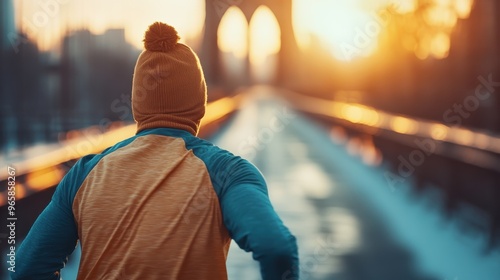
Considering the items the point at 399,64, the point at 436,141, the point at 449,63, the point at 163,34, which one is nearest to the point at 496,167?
the point at 436,141

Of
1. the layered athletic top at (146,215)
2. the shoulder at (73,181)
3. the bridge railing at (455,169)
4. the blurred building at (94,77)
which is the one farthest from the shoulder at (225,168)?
the blurred building at (94,77)

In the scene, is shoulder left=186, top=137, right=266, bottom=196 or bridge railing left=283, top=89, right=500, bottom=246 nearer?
shoulder left=186, top=137, right=266, bottom=196

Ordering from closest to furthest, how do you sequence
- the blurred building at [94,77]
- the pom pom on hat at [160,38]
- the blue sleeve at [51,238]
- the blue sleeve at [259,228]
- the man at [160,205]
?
the blue sleeve at [259,228]
the man at [160,205]
the blue sleeve at [51,238]
the pom pom on hat at [160,38]
the blurred building at [94,77]

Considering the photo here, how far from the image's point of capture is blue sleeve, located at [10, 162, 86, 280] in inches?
83.0

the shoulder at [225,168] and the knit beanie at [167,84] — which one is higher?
the knit beanie at [167,84]

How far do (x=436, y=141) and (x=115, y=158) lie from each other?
10526 mm

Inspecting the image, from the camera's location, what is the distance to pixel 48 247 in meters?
2.11

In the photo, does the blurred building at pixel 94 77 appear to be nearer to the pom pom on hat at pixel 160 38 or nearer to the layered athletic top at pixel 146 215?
the pom pom on hat at pixel 160 38

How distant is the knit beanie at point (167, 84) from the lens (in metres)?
2.19

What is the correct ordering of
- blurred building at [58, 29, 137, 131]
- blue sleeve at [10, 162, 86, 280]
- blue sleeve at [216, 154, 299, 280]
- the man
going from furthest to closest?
blurred building at [58, 29, 137, 131]
blue sleeve at [10, 162, 86, 280]
the man
blue sleeve at [216, 154, 299, 280]

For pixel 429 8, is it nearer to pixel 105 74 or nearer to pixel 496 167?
pixel 105 74

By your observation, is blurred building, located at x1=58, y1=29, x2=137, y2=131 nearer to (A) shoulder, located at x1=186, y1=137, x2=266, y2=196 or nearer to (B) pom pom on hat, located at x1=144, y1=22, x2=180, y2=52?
(B) pom pom on hat, located at x1=144, y1=22, x2=180, y2=52

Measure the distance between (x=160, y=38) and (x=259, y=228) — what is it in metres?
0.58

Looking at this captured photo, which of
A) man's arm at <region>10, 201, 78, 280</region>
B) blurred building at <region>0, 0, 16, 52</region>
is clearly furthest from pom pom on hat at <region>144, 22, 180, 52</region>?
blurred building at <region>0, 0, 16, 52</region>
